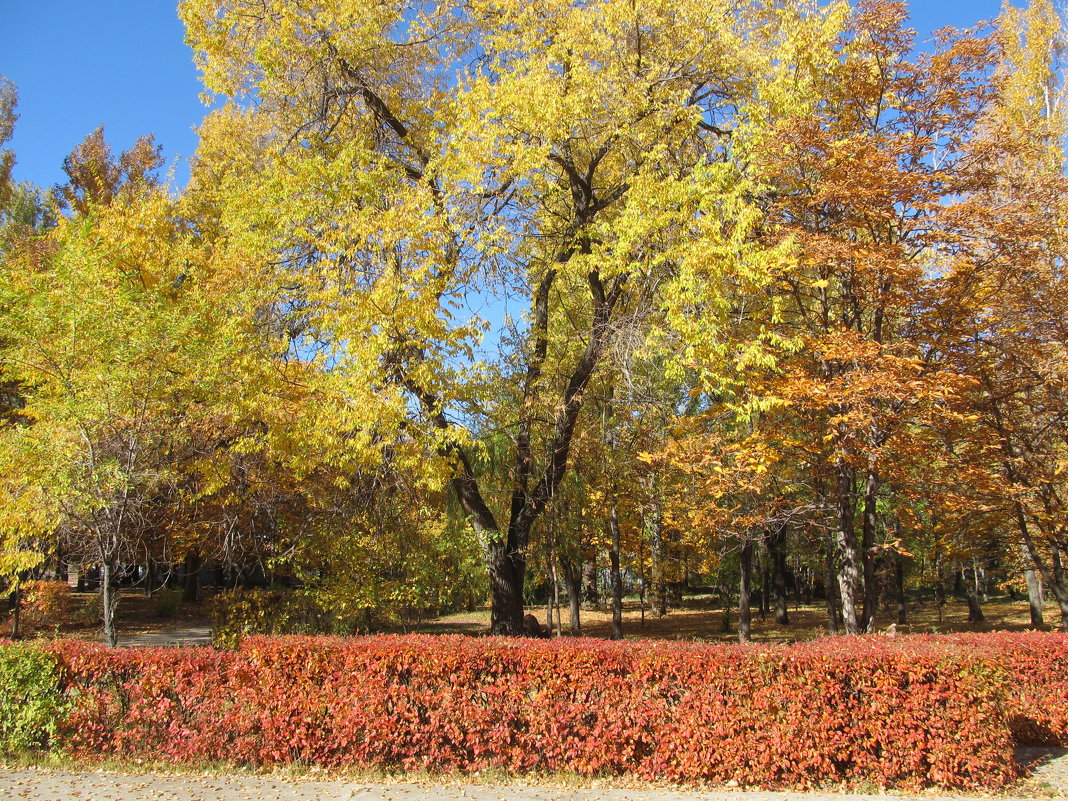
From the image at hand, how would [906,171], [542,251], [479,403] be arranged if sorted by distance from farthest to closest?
[542,251]
[479,403]
[906,171]

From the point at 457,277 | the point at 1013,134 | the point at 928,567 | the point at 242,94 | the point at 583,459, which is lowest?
the point at 928,567

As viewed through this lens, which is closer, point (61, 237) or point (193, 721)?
point (193, 721)

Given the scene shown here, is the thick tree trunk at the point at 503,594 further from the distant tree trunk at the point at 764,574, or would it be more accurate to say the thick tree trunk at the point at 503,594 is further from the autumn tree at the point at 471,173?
the distant tree trunk at the point at 764,574

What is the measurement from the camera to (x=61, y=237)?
1200 cm

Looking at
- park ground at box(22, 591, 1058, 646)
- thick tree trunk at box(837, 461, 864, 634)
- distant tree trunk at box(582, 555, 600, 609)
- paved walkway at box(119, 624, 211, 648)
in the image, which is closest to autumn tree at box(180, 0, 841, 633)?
thick tree trunk at box(837, 461, 864, 634)

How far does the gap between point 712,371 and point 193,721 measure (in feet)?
20.8

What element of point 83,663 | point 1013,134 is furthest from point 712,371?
point 83,663

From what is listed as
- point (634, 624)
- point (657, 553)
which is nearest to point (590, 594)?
point (634, 624)

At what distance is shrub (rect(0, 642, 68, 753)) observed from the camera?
6.29 metres

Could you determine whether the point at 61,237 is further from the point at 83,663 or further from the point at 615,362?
the point at 615,362

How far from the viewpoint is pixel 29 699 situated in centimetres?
638

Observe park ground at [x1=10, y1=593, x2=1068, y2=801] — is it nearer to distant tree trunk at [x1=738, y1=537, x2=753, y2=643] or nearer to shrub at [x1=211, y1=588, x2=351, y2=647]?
shrub at [x1=211, y1=588, x2=351, y2=647]

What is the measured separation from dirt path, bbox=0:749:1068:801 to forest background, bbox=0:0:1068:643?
2219 millimetres

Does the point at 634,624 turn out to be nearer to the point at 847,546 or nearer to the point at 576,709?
the point at 847,546
